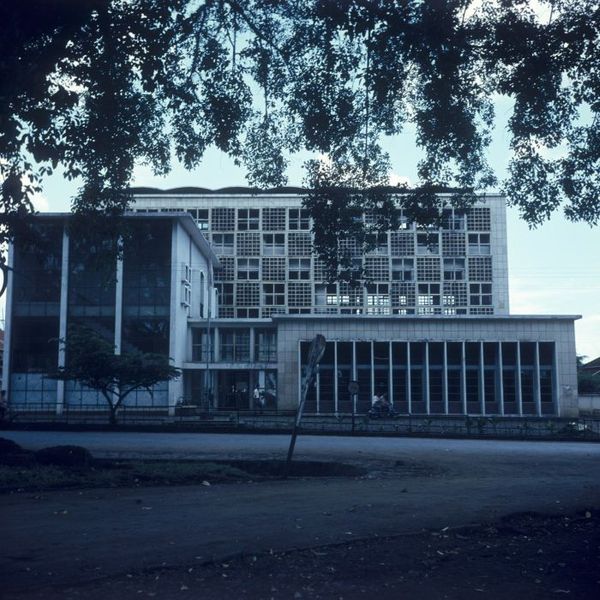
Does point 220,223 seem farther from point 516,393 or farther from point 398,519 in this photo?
point 398,519

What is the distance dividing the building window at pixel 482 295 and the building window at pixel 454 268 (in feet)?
5.74

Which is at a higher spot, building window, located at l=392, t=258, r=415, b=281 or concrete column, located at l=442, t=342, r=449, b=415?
building window, located at l=392, t=258, r=415, b=281

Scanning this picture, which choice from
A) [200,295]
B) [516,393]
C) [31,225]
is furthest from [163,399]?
[31,225]

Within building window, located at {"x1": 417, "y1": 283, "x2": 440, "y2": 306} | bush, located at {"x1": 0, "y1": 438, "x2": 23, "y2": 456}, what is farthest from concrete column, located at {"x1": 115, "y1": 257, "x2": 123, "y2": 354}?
bush, located at {"x1": 0, "y1": 438, "x2": 23, "y2": 456}

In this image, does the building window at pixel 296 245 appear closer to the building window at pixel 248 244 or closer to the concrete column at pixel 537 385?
the building window at pixel 248 244

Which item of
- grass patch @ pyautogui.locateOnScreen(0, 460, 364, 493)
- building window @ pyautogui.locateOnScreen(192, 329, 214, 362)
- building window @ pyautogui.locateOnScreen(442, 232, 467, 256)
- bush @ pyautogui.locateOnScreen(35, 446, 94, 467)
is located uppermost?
building window @ pyautogui.locateOnScreen(442, 232, 467, 256)

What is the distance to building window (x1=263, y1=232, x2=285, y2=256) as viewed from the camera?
63.6 meters

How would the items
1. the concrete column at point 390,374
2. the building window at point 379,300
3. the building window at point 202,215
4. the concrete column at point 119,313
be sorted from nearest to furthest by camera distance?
the concrete column at point 119,313, the concrete column at point 390,374, the building window at point 379,300, the building window at point 202,215

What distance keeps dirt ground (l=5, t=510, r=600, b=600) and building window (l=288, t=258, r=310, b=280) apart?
57374 mm

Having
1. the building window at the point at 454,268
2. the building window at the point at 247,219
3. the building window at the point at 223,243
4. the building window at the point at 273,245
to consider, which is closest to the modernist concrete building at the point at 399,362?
the building window at the point at 273,245

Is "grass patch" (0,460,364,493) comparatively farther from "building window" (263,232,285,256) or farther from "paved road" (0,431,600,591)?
"building window" (263,232,285,256)

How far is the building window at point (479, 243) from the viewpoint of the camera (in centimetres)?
6359

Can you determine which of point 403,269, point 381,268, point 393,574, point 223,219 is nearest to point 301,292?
point 381,268

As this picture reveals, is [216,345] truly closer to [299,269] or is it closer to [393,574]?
[299,269]
